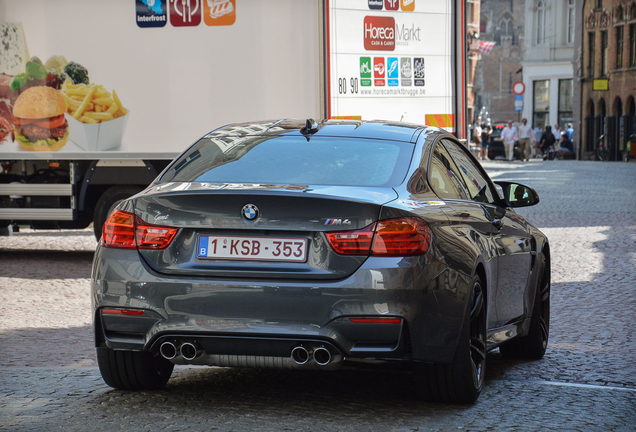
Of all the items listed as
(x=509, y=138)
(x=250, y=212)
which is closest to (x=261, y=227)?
(x=250, y=212)

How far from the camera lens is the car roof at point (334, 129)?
18.5ft

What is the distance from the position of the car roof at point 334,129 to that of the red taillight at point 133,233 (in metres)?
1.05

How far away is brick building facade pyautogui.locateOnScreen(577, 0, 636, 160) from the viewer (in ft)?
166

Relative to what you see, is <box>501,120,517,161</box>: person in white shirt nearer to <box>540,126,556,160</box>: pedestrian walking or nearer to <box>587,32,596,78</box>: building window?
<box>540,126,556,160</box>: pedestrian walking

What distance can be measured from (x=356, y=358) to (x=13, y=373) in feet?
7.74

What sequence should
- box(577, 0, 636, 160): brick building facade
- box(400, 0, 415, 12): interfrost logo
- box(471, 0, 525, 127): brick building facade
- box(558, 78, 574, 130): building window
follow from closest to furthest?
box(400, 0, 415, 12): interfrost logo, box(577, 0, 636, 160): brick building facade, box(558, 78, 574, 130): building window, box(471, 0, 525, 127): brick building facade

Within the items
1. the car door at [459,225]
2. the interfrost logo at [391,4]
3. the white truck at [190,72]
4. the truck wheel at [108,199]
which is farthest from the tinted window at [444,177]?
the truck wheel at [108,199]

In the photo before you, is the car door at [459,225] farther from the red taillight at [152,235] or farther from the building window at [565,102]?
the building window at [565,102]

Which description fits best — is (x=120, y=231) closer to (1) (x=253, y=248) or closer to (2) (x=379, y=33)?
(1) (x=253, y=248)

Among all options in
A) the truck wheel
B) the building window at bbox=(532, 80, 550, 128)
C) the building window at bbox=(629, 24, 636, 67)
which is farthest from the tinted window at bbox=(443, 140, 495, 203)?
the building window at bbox=(532, 80, 550, 128)

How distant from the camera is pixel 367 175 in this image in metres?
5.09

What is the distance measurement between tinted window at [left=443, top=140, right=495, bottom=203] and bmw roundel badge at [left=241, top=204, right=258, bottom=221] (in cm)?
162

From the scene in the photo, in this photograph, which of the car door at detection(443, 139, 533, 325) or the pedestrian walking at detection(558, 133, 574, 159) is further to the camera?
the pedestrian walking at detection(558, 133, 574, 159)

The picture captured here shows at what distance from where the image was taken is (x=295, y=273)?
4.59 m
